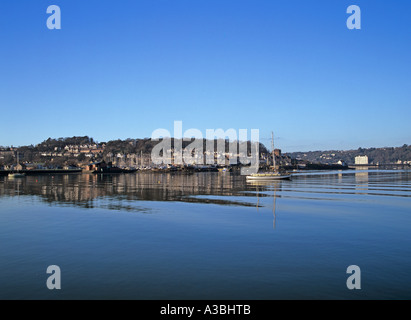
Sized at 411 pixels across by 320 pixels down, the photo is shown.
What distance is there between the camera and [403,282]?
13398 mm

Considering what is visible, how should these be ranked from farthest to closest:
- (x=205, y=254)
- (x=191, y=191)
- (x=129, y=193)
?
(x=191, y=191), (x=129, y=193), (x=205, y=254)

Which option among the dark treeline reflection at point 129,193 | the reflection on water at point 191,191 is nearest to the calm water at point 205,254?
the dark treeline reflection at point 129,193

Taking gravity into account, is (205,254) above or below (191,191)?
below

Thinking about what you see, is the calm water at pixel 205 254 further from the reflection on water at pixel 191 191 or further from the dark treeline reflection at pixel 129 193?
the reflection on water at pixel 191 191

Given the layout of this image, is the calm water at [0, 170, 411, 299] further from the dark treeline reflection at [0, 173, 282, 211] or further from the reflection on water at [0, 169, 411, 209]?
the reflection on water at [0, 169, 411, 209]

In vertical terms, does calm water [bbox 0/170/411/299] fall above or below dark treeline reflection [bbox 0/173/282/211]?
below

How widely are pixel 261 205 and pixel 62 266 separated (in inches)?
983

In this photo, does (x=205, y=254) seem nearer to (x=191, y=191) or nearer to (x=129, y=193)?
(x=129, y=193)

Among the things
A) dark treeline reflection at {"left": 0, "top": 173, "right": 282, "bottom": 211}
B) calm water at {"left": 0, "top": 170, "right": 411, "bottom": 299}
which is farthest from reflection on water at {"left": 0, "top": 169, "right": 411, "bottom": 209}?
calm water at {"left": 0, "top": 170, "right": 411, "bottom": 299}

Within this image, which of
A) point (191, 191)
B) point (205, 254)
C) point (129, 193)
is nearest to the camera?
point (205, 254)

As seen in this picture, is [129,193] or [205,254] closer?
[205,254]

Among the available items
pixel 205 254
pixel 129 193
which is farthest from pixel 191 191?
pixel 205 254
